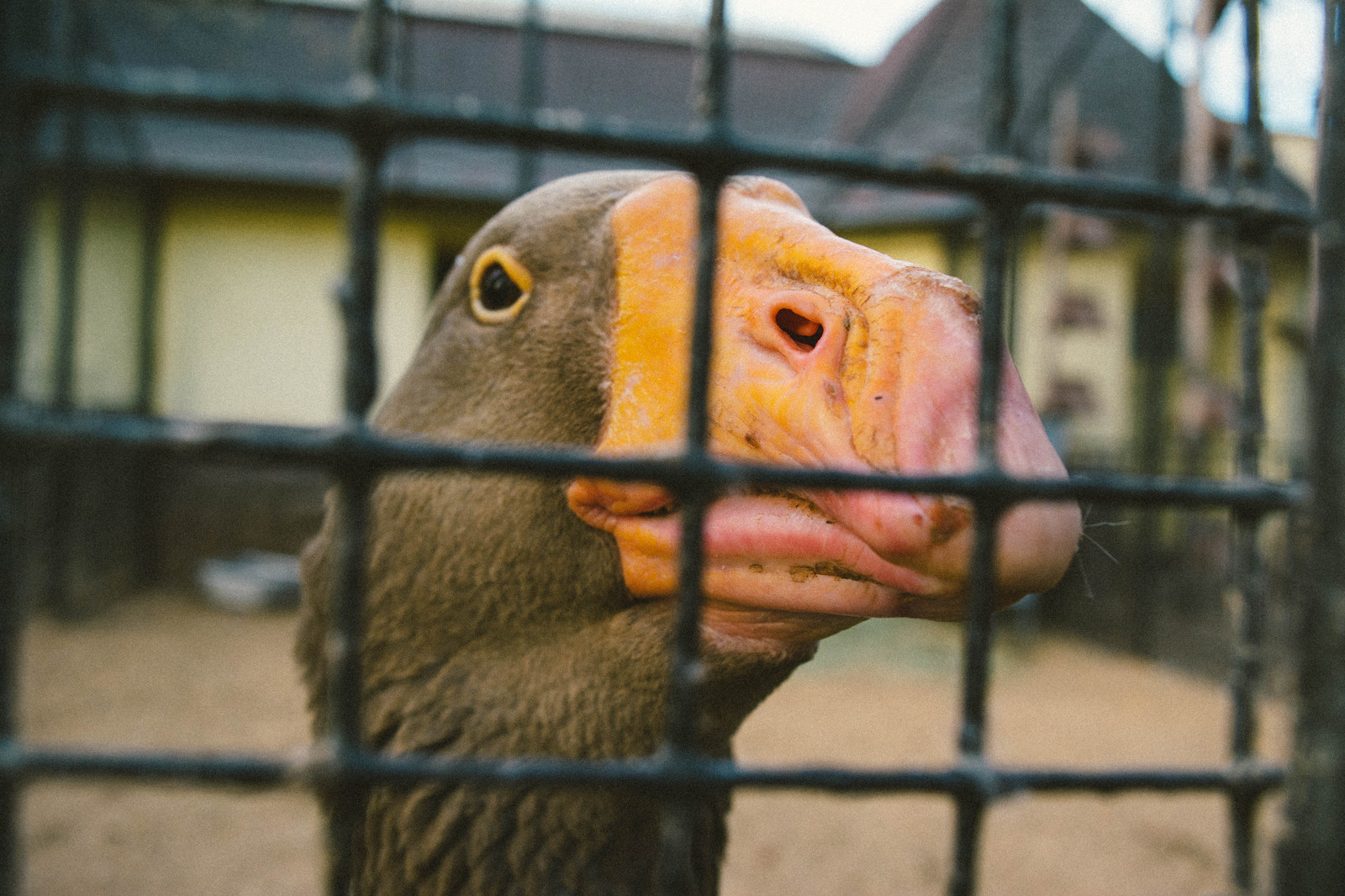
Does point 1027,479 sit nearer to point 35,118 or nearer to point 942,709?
point 35,118

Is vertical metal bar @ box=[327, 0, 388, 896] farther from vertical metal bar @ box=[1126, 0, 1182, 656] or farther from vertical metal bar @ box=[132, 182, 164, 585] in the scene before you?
vertical metal bar @ box=[132, 182, 164, 585]

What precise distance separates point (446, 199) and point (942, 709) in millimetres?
7527

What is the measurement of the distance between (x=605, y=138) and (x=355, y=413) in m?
0.29

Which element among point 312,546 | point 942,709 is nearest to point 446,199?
point 942,709

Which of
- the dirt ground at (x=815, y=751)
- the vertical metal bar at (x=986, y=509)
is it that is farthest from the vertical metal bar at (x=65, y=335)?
the vertical metal bar at (x=986, y=509)

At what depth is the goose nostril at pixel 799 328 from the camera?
97 centimetres

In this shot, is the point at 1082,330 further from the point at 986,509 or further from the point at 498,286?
the point at 986,509

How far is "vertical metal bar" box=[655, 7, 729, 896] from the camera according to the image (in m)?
0.65

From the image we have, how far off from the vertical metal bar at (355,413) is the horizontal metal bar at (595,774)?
25mm

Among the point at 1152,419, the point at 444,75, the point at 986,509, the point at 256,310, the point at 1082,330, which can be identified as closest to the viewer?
the point at 986,509

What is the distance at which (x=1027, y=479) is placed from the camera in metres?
0.71

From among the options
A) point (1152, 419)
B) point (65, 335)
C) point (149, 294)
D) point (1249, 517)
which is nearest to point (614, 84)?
point (149, 294)

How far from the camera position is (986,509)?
0.71 meters

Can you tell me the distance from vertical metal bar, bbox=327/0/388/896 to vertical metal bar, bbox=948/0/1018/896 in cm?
49
